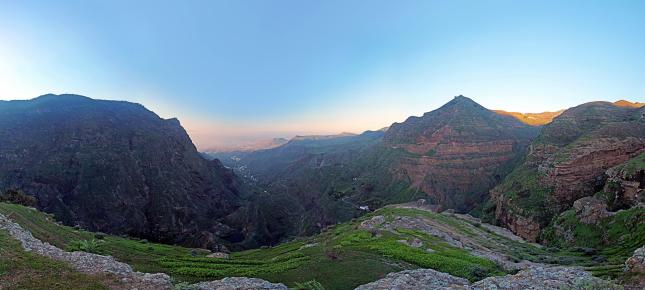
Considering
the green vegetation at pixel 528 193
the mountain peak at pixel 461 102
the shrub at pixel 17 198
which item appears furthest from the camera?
the mountain peak at pixel 461 102

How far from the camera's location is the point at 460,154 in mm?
129750

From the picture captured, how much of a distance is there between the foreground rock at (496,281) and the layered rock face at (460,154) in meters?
87.2

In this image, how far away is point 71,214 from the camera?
93.4 meters

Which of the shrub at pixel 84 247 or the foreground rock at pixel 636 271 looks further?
the shrub at pixel 84 247

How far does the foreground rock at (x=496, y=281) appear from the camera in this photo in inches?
799

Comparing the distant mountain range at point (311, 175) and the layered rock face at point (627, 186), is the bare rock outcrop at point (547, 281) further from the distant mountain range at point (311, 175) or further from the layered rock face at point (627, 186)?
the distant mountain range at point (311, 175)

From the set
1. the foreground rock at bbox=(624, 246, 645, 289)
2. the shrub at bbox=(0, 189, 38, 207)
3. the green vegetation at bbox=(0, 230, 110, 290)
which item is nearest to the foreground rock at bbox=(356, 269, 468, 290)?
the foreground rock at bbox=(624, 246, 645, 289)

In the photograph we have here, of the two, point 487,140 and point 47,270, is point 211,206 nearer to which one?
point 487,140

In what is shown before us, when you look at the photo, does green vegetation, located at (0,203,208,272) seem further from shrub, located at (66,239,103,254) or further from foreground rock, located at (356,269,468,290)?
foreground rock, located at (356,269,468,290)

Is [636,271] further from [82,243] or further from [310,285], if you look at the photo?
[82,243]

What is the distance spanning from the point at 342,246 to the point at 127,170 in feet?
350

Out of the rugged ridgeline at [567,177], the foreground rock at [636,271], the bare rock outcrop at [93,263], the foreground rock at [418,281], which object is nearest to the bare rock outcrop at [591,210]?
the rugged ridgeline at [567,177]

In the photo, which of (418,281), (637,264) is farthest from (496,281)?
(637,264)

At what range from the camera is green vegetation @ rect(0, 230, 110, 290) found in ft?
60.4
